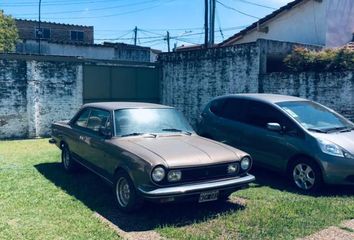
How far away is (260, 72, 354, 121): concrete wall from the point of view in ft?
34.4

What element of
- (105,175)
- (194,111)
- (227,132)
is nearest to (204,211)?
(105,175)

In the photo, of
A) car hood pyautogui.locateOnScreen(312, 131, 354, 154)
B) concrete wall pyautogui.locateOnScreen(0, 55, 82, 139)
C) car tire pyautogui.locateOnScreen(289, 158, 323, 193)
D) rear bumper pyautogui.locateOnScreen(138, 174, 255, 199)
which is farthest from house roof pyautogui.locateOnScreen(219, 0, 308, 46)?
rear bumper pyautogui.locateOnScreen(138, 174, 255, 199)

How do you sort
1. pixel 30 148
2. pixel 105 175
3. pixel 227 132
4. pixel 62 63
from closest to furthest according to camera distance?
1. pixel 105 175
2. pixel 227 132
3. pixel 30 148
4. pixel 62 63

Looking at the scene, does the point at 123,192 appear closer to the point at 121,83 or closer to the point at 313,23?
the point at 121,83

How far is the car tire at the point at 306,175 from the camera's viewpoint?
6742mm

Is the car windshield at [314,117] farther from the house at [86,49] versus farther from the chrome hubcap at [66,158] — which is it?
the house at [86,49]

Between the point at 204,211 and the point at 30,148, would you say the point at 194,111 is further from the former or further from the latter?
the point at 204,211

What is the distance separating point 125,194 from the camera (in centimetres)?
570

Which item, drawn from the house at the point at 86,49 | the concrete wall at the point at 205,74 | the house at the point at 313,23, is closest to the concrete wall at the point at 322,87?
the concrete wall at the point at 205,74

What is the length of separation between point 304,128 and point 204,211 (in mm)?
2572

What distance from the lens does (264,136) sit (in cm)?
773

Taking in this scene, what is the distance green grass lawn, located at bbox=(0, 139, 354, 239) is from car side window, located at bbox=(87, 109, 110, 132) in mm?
1063

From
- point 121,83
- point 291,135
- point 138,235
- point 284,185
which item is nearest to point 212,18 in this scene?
point 121,83

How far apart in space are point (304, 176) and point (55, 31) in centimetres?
4294
